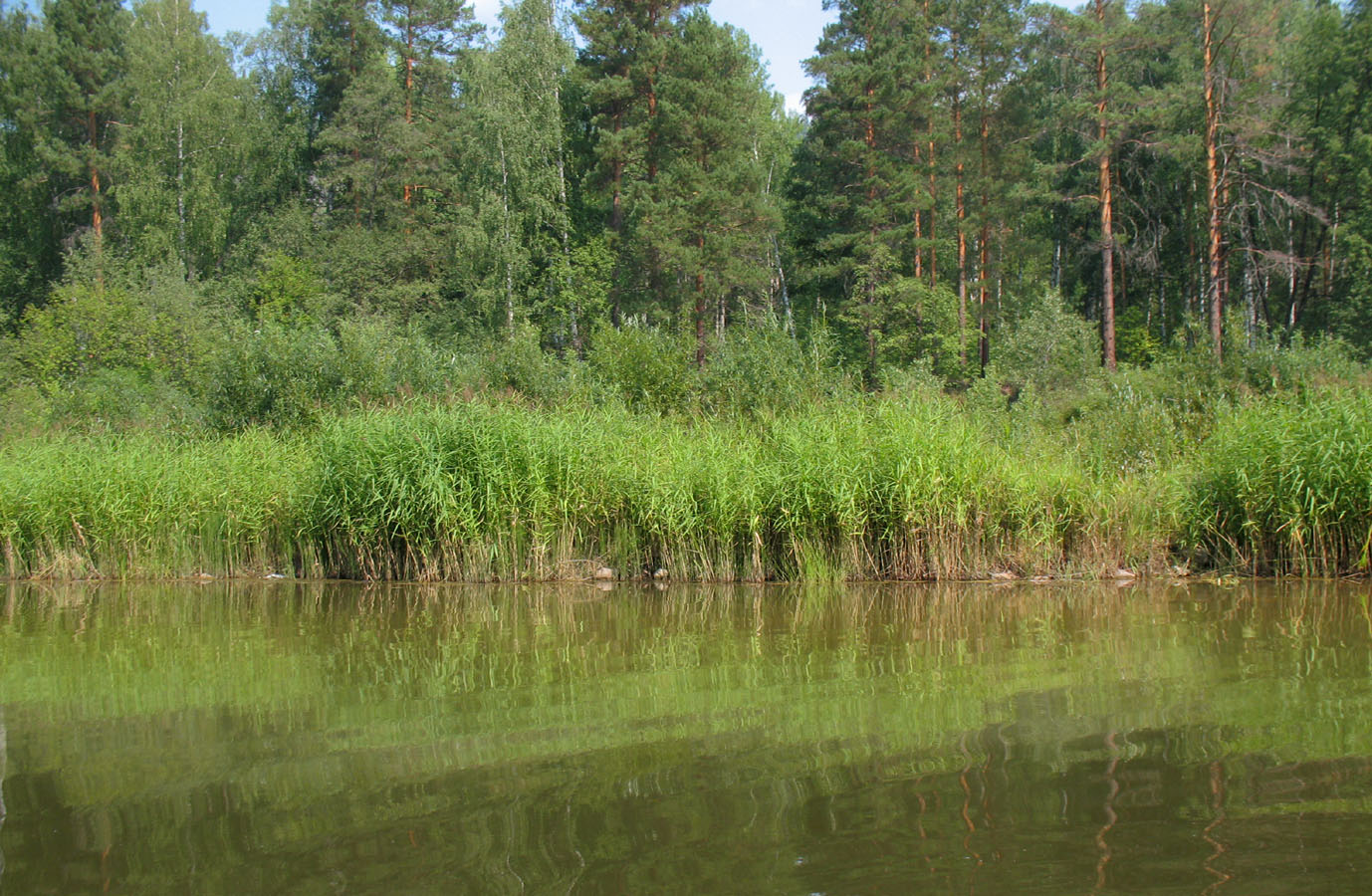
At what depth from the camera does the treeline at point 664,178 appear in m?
28.6

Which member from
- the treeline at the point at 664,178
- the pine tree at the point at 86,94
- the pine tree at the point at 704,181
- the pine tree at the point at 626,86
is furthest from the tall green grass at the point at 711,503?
the pine tree at the point at 86,94

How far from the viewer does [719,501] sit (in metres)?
10.1

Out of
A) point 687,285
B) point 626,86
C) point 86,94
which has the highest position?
point 86,94

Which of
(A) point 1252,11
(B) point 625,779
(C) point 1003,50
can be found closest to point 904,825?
(B) point 625,779

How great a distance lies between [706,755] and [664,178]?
26.8 m

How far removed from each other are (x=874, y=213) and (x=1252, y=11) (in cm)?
1073

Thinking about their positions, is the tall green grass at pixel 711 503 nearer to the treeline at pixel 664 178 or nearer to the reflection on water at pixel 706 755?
the reflection on water at pixel 706 755

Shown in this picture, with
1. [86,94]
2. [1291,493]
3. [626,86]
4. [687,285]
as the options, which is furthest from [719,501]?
[86,94]

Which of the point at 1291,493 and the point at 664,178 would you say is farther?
the point at 664,178

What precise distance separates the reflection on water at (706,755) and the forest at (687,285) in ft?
8.00

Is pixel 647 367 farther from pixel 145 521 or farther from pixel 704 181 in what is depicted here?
pixel 704 181

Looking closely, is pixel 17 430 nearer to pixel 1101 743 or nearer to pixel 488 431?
pixel 488 431

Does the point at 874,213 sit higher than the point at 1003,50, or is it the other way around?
the point at 1003,50

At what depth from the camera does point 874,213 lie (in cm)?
3078
